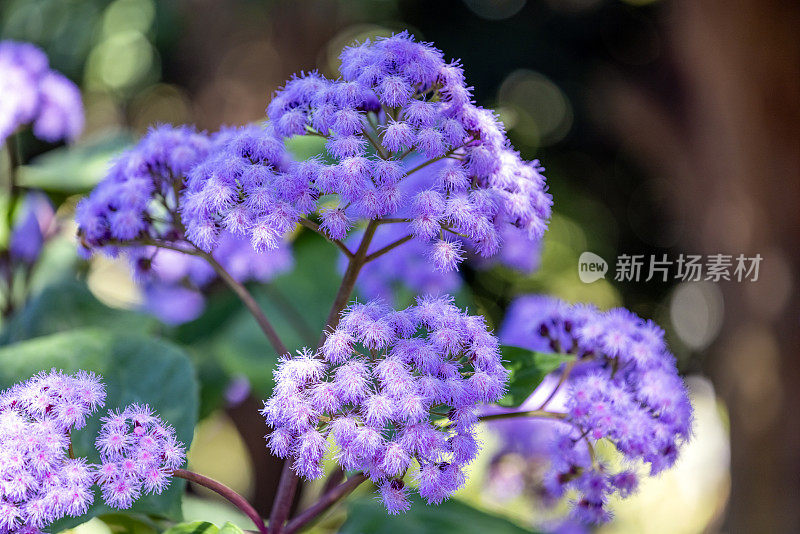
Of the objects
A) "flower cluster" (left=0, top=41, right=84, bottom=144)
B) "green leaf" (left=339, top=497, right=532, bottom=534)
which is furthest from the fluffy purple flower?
"flower cluster" (left=0, top=41, right=84, bottom=144)

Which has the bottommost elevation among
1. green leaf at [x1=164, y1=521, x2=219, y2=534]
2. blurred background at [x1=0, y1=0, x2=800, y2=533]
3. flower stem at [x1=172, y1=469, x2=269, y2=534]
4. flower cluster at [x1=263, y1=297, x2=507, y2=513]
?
green leaf at [x1=164, y1=521, x2=219, y2=534]

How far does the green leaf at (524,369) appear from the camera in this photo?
53 centimetres

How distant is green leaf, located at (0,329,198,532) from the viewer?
21.8 inches

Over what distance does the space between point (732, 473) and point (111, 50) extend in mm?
3194

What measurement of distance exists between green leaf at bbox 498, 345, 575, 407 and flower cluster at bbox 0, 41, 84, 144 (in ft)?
2.23

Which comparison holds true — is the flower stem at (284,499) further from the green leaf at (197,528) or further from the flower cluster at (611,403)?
the flower cluster at (611,403)

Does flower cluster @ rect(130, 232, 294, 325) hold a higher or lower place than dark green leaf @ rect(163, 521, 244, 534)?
higher

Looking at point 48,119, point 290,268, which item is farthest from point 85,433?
point 48,119

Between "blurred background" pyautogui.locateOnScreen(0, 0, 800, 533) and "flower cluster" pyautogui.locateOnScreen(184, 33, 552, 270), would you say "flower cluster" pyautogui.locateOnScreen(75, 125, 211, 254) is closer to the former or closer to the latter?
"flower cluster" pyautogui.locateOnScreen(184, 33, 552, 270)

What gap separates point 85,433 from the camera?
54 centimetres

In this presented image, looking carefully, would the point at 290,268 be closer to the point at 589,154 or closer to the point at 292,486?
the point at 292,486

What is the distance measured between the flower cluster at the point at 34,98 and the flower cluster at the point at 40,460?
558mm

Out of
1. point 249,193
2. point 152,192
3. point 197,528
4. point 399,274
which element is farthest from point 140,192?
point 399,274

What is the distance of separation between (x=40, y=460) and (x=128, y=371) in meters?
0.20
